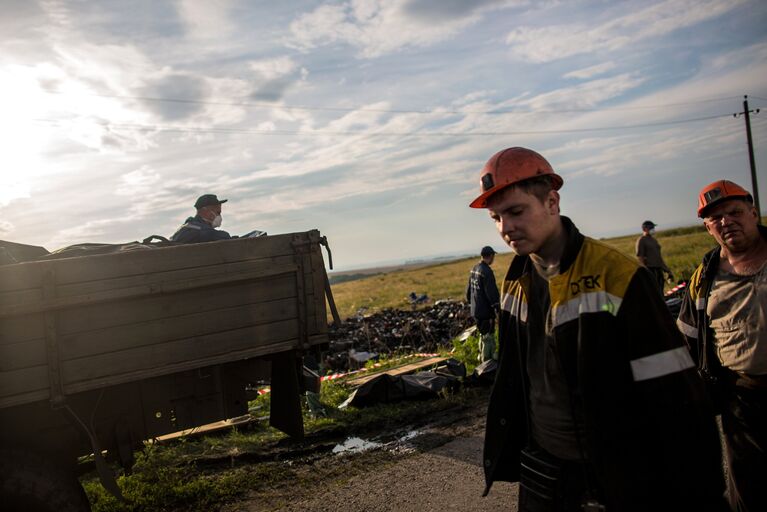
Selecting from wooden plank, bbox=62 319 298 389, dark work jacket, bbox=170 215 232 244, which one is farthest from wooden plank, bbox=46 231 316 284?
dark work jacket, bbox=170 215 232 244

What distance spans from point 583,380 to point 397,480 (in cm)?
372

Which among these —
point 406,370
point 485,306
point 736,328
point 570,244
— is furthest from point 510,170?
point 485,306

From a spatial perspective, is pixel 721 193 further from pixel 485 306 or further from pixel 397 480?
pixel 485 306

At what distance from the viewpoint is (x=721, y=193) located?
3.46m

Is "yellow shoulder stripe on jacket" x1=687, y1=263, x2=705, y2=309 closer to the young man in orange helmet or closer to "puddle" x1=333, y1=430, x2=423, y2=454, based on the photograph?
the young man in orange helmet

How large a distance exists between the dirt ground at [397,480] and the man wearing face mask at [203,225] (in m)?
2.50

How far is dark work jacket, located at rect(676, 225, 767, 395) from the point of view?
3414mm

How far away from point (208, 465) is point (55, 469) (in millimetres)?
2134

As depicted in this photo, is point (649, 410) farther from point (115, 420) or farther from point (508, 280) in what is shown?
point (115, 420)

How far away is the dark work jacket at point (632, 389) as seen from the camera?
187 centimetres

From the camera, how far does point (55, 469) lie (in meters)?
4.19

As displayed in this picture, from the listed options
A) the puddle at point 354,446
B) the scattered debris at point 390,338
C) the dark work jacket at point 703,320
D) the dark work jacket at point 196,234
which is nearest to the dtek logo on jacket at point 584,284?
the dark work jacket at point 703,320

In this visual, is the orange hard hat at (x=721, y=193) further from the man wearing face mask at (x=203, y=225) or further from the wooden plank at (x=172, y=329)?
the man wearing face mask at (x=203, y=225)

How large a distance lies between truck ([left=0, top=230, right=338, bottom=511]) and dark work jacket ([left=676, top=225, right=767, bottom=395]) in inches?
114
